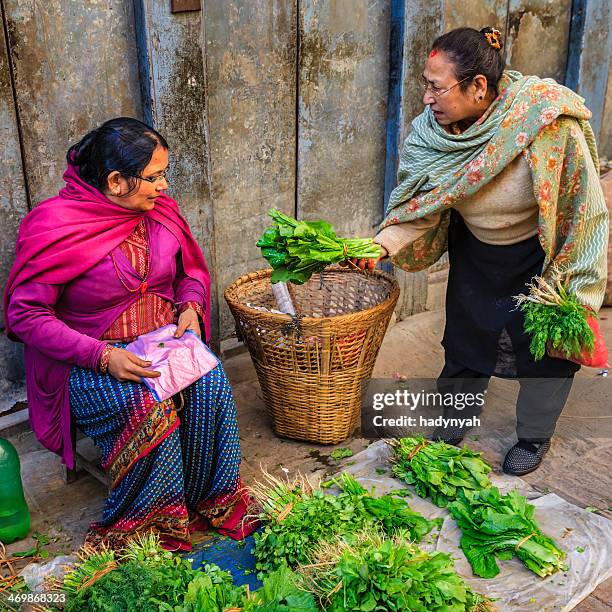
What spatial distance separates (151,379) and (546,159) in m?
1.80

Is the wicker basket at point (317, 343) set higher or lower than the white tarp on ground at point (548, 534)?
higher

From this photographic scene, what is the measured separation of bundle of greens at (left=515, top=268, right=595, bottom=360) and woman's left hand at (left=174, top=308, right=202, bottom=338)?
1379 mm

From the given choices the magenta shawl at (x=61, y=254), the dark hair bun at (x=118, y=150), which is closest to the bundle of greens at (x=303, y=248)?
the magenta shawl at (x=61, y=254)

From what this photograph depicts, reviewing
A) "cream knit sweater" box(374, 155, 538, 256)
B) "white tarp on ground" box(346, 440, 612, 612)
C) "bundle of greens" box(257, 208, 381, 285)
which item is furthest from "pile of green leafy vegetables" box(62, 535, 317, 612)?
"cream knit sweater" box(374, 155, 538, 256)

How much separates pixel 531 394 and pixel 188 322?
162 centimetres

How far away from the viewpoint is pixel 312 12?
171 inches

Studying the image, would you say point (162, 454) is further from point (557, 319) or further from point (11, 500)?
point (557, 319)

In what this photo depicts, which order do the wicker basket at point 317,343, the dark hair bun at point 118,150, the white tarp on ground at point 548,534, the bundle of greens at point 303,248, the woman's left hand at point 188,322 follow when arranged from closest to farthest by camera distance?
1. the white tarp on ground at point 548,534
2. the dark hair bun at point 118,150
3. the woman's left hand at point 188,322
4. the bundle of greens at point 303,248
5. the wicker basket at point 317,343

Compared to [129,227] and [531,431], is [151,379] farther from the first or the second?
[531,431]

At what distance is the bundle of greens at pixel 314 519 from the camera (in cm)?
292

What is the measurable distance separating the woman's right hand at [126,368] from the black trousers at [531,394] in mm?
1614

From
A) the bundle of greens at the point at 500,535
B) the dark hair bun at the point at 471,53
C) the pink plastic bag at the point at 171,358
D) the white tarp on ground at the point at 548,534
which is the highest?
the dark hair bun at the point at 471,53

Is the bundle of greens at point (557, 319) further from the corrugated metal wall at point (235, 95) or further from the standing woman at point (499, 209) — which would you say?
the corrugated metal wall at point (235, 95)

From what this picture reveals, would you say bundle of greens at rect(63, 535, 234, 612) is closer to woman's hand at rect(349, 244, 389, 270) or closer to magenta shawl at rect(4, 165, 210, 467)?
magenta shawl at rect(4, 165, 210, 467)
